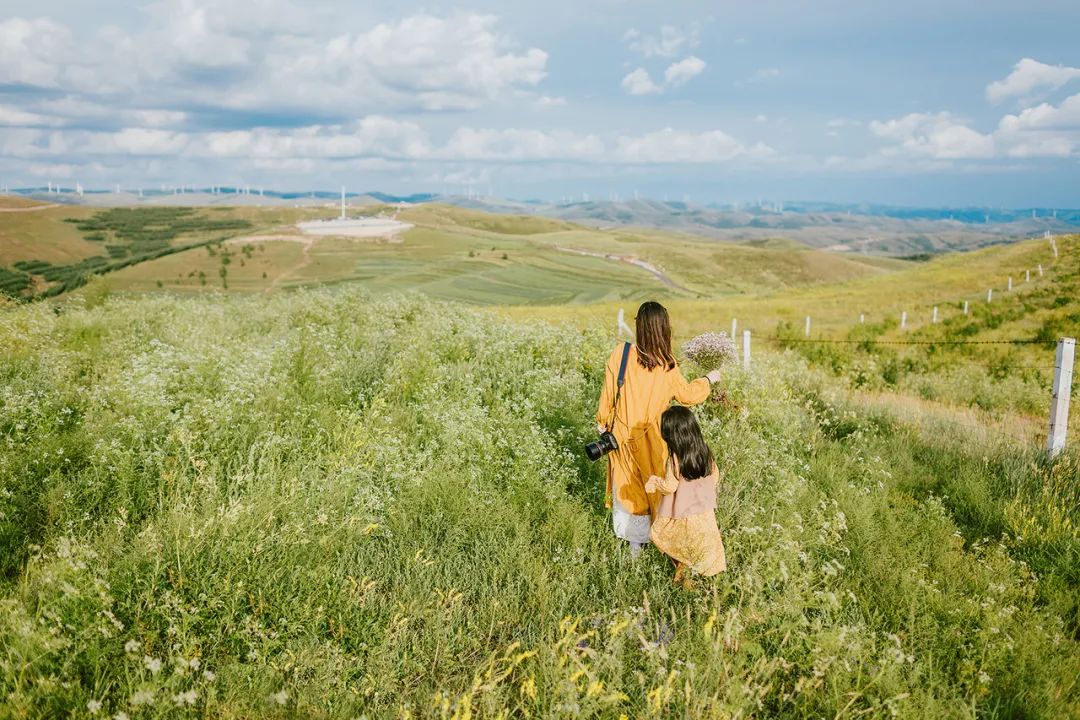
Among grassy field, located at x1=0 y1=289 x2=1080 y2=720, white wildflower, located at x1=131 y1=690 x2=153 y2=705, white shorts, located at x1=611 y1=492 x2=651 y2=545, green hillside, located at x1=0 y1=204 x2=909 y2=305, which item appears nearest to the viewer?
white wildflower, located at x1=131 y1=690 x2=153 y2=705

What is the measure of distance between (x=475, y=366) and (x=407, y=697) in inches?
235

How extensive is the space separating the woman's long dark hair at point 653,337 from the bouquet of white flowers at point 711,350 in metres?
5.05

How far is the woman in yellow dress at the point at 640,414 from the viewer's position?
5.16m

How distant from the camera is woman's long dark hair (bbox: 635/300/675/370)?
5043 millimetres

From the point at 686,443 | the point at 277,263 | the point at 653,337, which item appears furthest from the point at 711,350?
the point at 277,263

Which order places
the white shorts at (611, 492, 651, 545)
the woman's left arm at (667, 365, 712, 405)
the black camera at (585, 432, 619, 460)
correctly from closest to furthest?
the black camera at (585, 432, 619, 460) < the woman's left arm at (667, 365, 712, 405) < the white shorts at (611, 492, 651, 545)

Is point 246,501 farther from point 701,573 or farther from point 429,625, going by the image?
point 701,573

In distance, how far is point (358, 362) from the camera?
31.1ft

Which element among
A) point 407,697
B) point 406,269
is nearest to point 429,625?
point 407,697

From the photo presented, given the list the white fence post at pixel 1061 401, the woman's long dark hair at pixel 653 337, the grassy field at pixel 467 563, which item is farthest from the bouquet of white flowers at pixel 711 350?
the woman's long dark hair at pixel 653 337

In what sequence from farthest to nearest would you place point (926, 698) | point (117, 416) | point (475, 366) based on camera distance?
point (475, 366), point (117, 416), point (926, 698)

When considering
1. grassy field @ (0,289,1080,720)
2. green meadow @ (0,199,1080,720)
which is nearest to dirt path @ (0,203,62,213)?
green meadow @ (0,199,1080,720)

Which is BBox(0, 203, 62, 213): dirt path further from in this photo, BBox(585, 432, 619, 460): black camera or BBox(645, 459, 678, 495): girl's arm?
BBox(645, 459, 678, 495): girl's arm

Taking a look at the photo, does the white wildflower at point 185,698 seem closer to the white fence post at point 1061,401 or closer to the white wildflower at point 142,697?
the white wildflower at point 142,697
